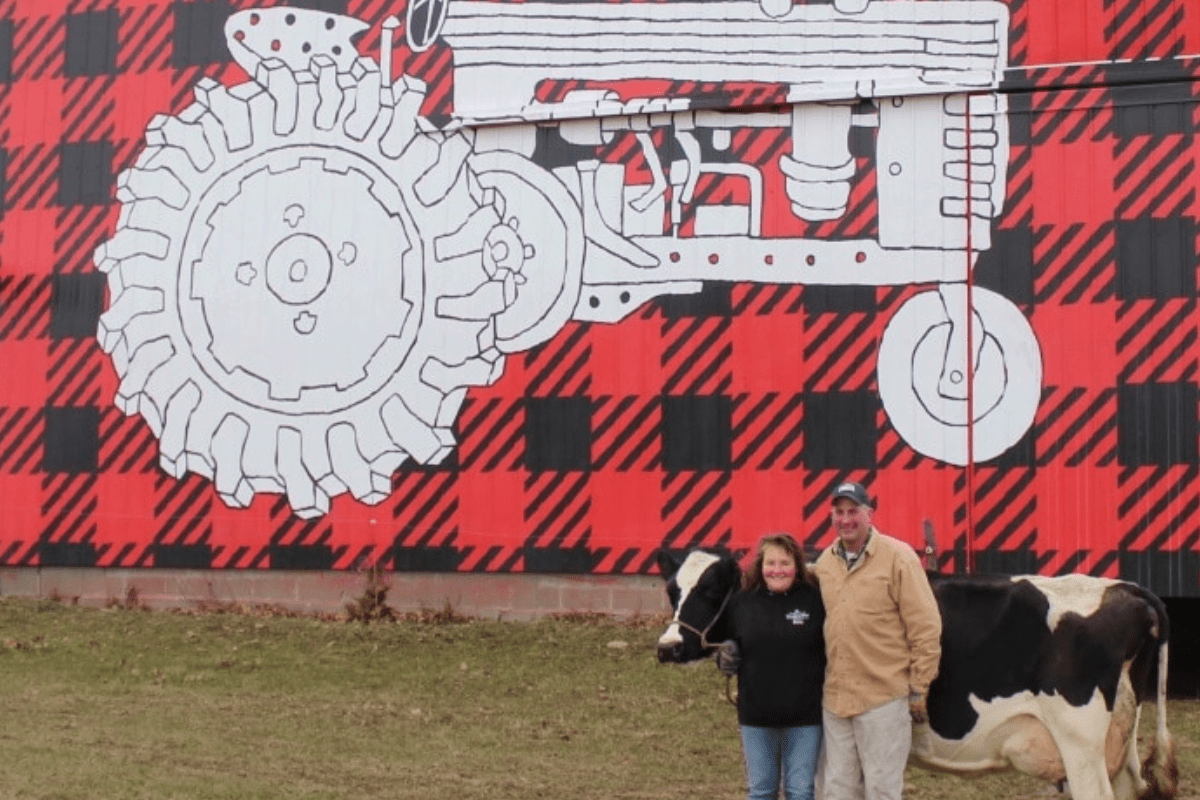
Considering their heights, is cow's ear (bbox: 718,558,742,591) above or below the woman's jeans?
above

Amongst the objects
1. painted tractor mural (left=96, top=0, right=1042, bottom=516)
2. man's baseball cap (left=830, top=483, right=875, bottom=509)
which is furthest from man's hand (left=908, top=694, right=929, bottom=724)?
painted tractor mural (left=96, top=0, right=1042, bottom=516)

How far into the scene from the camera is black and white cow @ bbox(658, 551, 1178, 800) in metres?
8.59

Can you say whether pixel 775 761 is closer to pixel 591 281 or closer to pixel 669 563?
pixel 669 563

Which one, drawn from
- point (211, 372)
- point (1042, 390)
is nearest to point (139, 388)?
point (211, 372)

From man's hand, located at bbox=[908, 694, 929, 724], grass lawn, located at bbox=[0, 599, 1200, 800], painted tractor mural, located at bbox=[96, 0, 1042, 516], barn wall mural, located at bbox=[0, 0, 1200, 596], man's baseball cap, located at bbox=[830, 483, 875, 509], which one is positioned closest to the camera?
man's baseball cap, located at bbox=[830, 483, 875, 509]

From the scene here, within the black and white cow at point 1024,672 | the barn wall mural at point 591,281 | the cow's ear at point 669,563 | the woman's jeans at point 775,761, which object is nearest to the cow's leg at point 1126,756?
the black and white cow at point 1024,672

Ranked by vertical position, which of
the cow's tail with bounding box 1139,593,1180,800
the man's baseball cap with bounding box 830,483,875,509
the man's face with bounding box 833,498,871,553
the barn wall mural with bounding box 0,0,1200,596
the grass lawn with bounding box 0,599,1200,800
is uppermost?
the barn wall mural with bounding box 0,0,1200,596

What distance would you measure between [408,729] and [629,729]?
175 cm

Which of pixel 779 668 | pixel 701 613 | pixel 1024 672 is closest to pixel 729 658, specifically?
pixel 779 668

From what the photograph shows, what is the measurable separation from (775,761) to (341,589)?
1172 centimetres

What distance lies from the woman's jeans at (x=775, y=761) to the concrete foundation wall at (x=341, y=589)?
9.92 m

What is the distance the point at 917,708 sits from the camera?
8195 mm

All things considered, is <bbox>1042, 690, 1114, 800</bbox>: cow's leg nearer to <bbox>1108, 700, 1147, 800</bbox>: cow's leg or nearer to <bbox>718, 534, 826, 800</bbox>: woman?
<bbox>1108, 700, 1147, 800</bbox>: cow's leg

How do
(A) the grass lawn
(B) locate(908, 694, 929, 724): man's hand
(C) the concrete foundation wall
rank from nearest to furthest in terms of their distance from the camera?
(B) locate(908, 694, 929, 724): man's hand
(A) the grass lawn
(C) the concrete foundation wall
